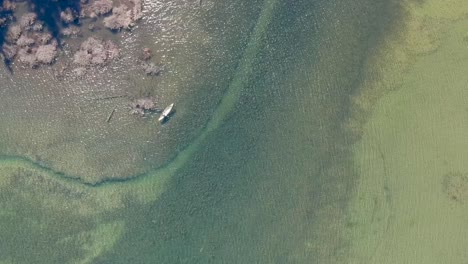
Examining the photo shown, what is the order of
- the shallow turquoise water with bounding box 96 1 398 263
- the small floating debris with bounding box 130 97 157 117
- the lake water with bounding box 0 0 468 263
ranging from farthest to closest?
the shallow turquoise water with bounding box 96 1 398 263, the lake water with bounding box 0 0 468 263, the small floating debris with bounding box 130 97 157 117

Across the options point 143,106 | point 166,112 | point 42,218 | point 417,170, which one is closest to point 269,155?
point 166,112

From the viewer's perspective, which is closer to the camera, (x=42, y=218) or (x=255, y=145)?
(x=42, y=218)

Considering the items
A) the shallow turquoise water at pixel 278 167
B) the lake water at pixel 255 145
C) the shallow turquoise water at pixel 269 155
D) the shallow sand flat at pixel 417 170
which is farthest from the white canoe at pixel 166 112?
the shallow sand flat at pixel 417 170

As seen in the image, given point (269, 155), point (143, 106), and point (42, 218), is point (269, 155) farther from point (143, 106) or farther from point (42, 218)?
point (42, 218)

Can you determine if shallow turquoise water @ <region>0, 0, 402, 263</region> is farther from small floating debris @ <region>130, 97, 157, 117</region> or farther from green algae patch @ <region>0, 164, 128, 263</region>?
small floating debris @ <region>130, 97, 157, 117</region>

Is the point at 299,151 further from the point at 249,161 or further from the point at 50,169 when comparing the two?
the point at 50,169

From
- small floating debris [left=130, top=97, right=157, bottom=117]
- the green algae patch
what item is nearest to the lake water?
the green algae patch
